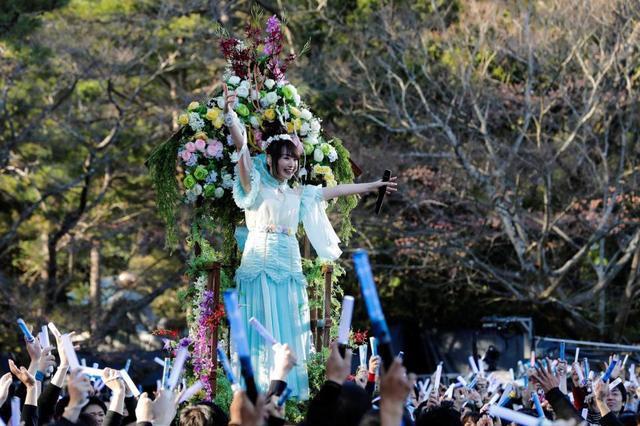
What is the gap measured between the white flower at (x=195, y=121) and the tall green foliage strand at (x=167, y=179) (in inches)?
13.0

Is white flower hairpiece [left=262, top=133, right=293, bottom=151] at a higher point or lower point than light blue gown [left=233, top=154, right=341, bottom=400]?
higher

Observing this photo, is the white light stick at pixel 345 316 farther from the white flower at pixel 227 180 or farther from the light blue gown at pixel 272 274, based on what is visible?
the white flower at pixel 227 180

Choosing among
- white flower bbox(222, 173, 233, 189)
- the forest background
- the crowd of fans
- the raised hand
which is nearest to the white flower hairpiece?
white flower bbox(222, 173, 233, 189)

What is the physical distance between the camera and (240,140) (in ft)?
25.1

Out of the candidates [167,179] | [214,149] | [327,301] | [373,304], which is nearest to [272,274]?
[327,301]

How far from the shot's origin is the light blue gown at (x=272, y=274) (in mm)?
7828

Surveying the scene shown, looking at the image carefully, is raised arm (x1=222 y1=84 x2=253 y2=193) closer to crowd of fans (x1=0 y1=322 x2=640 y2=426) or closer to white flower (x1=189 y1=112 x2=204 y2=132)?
white flower (x1=189 y1=112 x2=204 y2=132)

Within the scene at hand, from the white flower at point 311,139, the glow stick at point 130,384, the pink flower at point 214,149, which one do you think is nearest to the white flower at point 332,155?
the white flower at point 311,139

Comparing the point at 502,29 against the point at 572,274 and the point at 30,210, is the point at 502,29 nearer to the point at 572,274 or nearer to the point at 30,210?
the point at 572,274

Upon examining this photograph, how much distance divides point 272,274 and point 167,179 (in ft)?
4.87

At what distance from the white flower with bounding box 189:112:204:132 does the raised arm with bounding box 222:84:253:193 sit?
2.14ft

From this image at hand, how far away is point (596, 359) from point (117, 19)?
11.3 metres

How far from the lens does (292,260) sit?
798 centimetres

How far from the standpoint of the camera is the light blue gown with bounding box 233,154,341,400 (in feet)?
25.7
